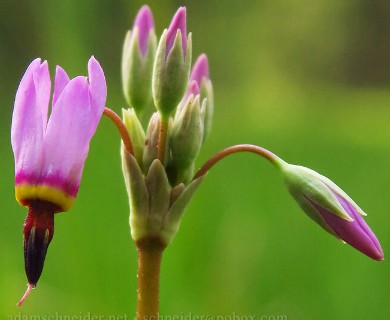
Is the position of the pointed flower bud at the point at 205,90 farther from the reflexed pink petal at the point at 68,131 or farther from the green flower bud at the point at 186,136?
the reflexed pink petal at the point at 68,131

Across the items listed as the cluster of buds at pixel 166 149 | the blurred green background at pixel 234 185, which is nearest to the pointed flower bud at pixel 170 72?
the cluster of buds at pixel 166 149

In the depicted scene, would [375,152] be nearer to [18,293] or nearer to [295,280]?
[295,280]

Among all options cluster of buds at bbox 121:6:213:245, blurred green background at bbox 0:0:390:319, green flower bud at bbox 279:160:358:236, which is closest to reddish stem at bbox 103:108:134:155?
cluster of buds at bbox 121:6:213:245

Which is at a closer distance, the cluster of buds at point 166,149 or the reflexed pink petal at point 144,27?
the cluster of buds at point 166,149

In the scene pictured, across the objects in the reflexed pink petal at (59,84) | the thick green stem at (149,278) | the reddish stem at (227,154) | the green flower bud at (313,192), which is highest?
→ the reflexed pink petal at (59,84)

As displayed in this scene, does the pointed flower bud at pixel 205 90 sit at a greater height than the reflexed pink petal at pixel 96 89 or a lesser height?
greater

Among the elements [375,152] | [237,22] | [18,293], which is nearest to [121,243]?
[18,293]

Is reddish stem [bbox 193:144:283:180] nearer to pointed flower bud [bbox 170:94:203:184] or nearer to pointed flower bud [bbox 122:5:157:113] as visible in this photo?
pointed flower bud [bbox 170:94:203:184]
